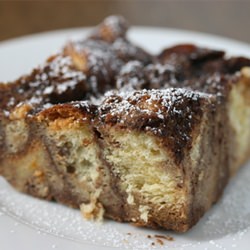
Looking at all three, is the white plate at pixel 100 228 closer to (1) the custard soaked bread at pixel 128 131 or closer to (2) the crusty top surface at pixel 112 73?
(1) the custard soaked bread at pixel 128 131

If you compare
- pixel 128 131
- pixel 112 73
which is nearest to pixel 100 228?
pixel 128 131

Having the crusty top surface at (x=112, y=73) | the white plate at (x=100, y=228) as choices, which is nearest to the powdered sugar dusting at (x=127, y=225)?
the white plate at (x=100, y=228)

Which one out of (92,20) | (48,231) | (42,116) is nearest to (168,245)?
(48,231)

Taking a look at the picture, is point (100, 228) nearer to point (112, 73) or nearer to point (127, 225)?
point (127, 225)

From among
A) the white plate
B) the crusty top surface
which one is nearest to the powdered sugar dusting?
the white plate

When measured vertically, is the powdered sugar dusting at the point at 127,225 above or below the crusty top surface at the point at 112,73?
below

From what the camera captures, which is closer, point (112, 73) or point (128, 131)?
point (128, 131)

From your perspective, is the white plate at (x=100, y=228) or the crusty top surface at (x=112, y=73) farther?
the crusty top surface at (x=112, y=73)

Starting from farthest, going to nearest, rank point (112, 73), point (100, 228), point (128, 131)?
point (112, 73)
point (100, 228)
point (128, 131)

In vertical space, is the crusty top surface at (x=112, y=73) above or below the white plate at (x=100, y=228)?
above
